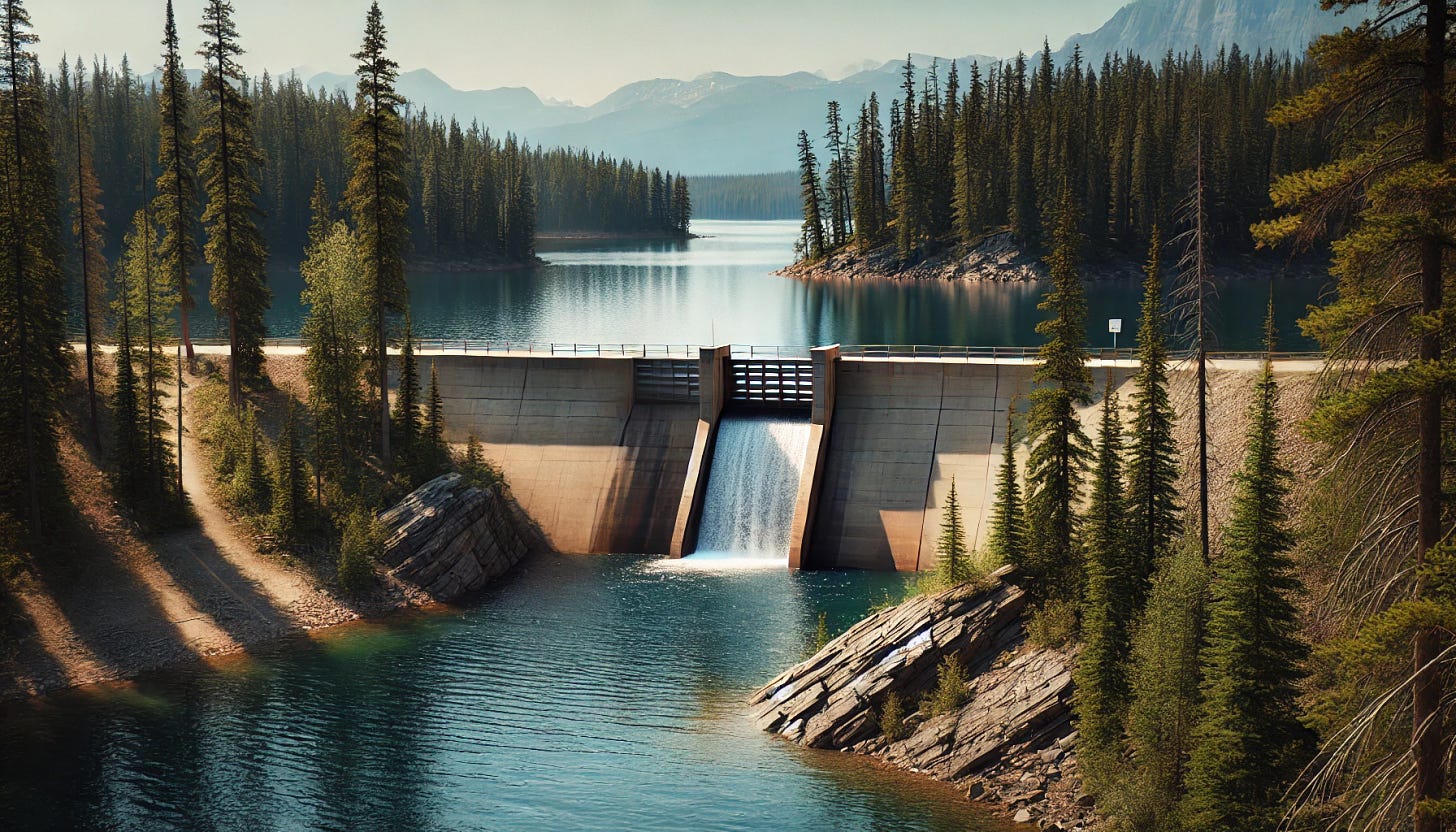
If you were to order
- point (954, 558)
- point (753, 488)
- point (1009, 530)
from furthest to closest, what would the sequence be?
1. point (753, 488)
2. point (954, 558)
3. point (1009, 530)

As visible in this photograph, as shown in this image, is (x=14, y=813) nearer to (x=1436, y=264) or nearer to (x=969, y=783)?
(x=969, y=783)

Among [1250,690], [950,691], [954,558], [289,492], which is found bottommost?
[950,691]

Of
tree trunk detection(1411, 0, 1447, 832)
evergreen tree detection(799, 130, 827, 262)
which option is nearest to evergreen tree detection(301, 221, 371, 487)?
tree trunk detection(1411, 0, 1447, 832)

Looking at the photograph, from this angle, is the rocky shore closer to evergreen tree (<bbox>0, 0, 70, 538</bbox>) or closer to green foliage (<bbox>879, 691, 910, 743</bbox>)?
evergreen tree (<bbox>0, 0, 70, 538</bbox>)

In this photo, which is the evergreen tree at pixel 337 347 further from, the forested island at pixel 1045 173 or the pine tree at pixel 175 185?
the forested island at pixel 1045 173

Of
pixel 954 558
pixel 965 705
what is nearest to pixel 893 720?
pixel 965 705

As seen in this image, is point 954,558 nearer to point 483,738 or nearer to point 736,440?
point 483,738

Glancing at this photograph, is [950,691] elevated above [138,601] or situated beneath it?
situated beneath
